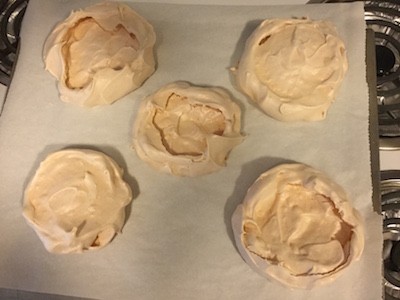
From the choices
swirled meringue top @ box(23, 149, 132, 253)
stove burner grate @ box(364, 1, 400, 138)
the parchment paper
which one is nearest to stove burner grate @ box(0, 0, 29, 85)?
the parchment paper

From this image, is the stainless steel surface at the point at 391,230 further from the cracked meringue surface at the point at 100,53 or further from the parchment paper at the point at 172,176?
Answer: the cracked meringue surface at the point at 100,53

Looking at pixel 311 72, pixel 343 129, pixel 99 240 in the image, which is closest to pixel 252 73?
pixel 311 72

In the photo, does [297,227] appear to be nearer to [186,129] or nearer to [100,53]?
[186,129]

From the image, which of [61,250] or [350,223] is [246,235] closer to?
[350,223]

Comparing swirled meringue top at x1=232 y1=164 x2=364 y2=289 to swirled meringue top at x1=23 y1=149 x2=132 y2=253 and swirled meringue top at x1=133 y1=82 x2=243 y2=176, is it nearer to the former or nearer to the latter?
swirled meringue top at x1=133 y1=82 x2=243 y2=176

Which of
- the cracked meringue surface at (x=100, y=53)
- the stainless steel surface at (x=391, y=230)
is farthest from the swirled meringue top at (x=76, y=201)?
the stainless steel surface at (x=391, y=230)

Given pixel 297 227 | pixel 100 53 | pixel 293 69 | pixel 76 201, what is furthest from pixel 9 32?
pixel 297 227
